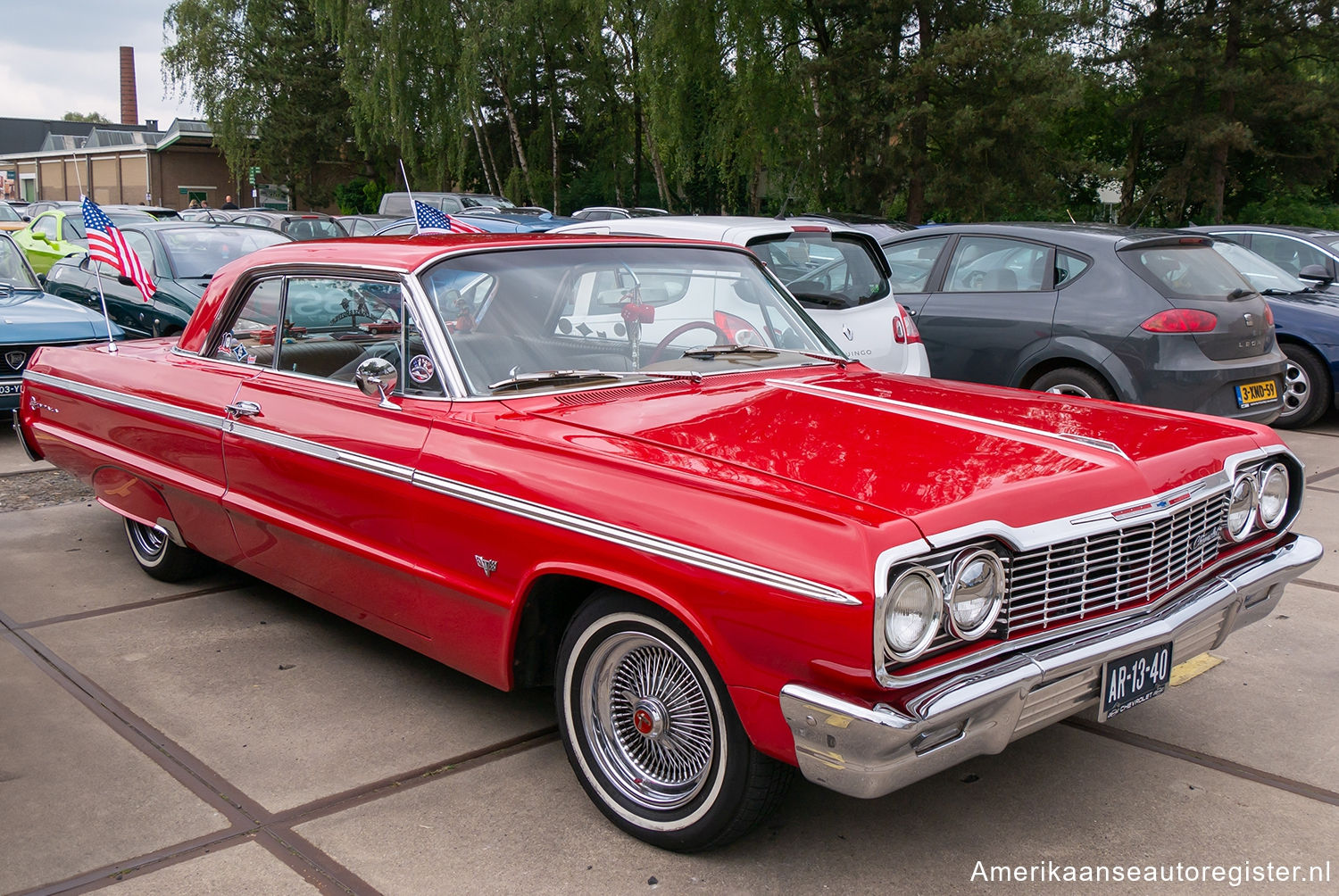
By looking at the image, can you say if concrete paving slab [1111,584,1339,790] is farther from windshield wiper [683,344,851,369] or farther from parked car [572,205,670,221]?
parked car [572,205,670,221]

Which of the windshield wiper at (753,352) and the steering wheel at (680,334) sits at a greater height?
the steering wheel at (680,334)

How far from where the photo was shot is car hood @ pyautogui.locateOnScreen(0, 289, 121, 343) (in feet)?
29.5

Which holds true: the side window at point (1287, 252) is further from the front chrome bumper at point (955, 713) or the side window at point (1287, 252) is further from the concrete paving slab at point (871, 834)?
the front chrome bumper at point (955, 713)

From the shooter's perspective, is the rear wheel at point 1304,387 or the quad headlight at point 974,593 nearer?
the quad headlight at point 974,593

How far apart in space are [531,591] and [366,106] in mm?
35108

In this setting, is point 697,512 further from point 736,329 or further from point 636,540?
point 736,329

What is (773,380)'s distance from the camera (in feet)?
13.2

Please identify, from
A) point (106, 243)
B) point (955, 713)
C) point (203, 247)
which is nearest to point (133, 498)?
point (106, 243)

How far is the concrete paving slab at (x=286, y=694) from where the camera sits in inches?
143

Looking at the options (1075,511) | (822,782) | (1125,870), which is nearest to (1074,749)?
(1125,870)

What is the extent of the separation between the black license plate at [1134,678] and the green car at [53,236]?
49.1 ft

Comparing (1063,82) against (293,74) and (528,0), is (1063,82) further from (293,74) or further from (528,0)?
(293,74)

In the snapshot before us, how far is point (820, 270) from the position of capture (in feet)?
24.1

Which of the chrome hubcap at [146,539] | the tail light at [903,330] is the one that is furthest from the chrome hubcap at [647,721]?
the tail light at [903,330]
